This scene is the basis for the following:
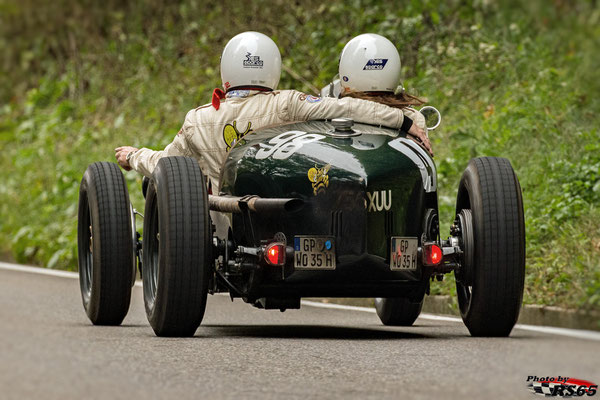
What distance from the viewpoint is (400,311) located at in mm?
9758

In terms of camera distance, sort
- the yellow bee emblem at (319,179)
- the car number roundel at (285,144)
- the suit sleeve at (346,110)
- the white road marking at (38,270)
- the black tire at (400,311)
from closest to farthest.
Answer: the yellow bee emblem at (319,179) < the car number roundel at (285,144) < the suit sleeve at (346,110) < the black tire at (400,311) < the white road marking at (38,270)

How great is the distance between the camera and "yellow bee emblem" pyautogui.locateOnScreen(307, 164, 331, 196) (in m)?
7.86

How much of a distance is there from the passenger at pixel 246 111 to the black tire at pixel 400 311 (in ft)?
5.12

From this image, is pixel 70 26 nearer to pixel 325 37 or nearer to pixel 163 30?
pixel 163 30

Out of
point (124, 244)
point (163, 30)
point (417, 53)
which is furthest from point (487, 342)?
point (163, 30)

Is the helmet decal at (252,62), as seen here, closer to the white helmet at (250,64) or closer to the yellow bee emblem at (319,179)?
the white helmet at (250,64)

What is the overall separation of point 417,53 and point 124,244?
9.50m

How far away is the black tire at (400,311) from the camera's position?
9.74 m

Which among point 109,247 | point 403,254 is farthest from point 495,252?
point 109,247

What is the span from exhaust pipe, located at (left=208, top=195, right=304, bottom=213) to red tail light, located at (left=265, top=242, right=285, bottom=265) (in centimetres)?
22

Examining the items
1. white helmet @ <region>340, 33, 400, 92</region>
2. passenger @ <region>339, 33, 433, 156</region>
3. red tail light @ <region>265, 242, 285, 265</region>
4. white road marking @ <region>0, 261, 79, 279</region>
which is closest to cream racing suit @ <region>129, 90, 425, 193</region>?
passenger @ <region>339, 33, 433, 156</region>

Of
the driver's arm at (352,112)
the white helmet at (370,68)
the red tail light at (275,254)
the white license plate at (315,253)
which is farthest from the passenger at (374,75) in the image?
the red tail light at (275,254)

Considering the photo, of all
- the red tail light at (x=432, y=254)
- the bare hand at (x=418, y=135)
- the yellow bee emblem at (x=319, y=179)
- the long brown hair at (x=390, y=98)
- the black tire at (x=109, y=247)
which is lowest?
the black tire at (x=109, y=247)

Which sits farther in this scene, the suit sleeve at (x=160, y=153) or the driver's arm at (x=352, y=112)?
the suit sleeve at (x=160, y=153)
